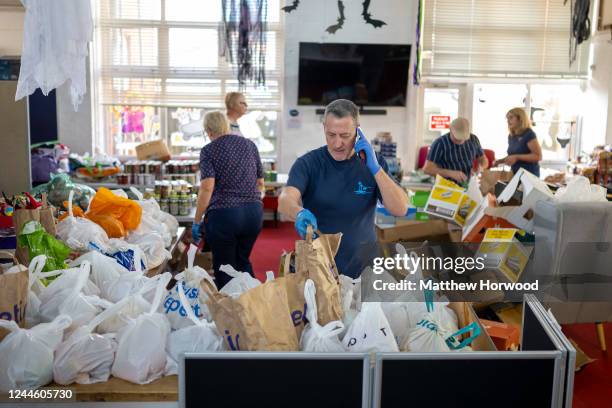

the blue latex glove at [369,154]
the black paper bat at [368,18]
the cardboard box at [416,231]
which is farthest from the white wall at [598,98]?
the blue latex glove at [369,154]

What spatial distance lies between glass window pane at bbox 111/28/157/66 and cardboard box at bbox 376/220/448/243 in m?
4.80

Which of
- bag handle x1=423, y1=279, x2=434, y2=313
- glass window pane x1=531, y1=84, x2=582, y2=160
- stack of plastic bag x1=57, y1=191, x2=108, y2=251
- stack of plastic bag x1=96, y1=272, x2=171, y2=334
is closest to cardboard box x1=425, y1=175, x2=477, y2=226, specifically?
stack of plastic bag x1=57, y1=191, x2=108, y2=251

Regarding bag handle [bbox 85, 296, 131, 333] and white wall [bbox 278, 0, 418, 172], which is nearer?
bag handle [bbox 85, 296, 131, 333]

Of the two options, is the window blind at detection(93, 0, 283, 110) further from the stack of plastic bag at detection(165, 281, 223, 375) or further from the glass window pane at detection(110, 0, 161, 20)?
the stack of plastic bag at detection(165, 281, 223, 375)

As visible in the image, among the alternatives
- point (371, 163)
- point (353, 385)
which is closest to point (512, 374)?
point (353, 385)

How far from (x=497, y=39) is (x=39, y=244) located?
24.0ft

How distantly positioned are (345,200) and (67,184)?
86.7 inches

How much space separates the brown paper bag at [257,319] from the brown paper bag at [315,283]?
3.4 inches

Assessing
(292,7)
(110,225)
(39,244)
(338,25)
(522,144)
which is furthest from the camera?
(338,25)

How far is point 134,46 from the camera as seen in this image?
28.2ft

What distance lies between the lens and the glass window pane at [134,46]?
28.1ft

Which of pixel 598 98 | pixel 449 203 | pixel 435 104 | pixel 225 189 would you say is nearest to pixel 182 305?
pixel 225 189

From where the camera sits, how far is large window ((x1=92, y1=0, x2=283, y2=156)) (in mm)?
8555

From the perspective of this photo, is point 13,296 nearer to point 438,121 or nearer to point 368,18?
point 368,18
